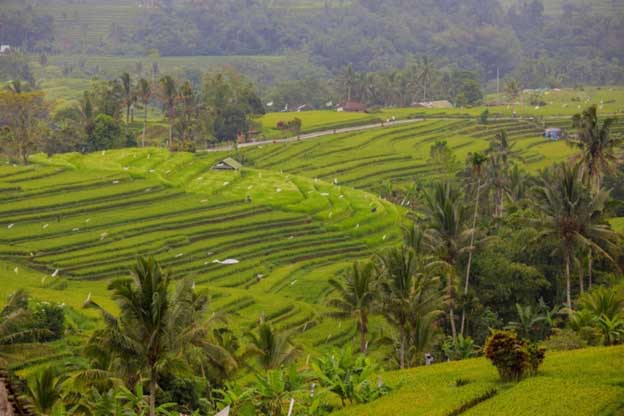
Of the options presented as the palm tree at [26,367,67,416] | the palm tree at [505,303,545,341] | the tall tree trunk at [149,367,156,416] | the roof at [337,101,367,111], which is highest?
the tall tree trunk at [149,367,156,416]

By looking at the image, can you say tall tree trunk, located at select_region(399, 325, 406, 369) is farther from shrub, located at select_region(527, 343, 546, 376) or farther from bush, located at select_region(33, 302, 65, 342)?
bush, located at select_region(33, 302, 65, 342)

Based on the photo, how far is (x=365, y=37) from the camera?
17012 centimetres

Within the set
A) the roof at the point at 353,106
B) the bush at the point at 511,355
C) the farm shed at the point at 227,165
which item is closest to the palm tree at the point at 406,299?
the bush at the point at 511,355

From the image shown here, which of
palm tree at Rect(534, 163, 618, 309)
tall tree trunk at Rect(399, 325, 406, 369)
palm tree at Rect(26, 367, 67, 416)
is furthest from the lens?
palm tree at Rect(534, 163, 618, 309)

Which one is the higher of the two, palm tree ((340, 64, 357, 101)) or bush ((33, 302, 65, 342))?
palm tree ((340, 64, 357, 101))

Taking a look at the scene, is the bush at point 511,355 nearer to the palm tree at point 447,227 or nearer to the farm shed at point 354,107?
the palm tree at point 447,227

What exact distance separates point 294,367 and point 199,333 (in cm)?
241

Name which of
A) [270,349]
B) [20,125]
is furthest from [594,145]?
[20,125]

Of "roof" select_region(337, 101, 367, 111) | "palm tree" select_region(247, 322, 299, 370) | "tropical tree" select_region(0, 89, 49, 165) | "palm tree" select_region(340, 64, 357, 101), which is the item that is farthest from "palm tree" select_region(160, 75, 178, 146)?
"palm tree" select_region(247, 322, 299, 370)

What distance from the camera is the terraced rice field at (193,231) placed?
4089 centimetres

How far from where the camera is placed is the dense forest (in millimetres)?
146250

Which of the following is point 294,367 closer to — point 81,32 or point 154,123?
point 154,123

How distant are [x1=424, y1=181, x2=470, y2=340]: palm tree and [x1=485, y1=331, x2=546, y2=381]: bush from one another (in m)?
10.8

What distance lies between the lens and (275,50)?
16538cm
